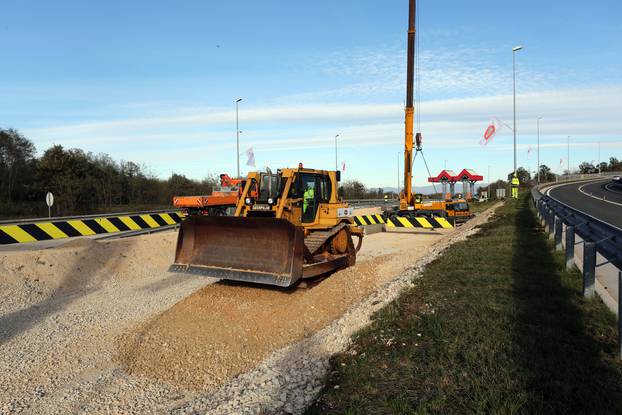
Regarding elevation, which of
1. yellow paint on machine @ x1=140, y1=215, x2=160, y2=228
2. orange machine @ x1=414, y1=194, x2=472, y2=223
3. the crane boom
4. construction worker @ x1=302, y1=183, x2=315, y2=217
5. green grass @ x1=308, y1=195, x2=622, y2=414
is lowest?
green grass @ x1=308, y1=195, x2=622, y2=414

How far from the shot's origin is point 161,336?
7.03m

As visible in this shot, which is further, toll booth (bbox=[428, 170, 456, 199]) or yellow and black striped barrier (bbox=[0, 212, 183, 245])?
toll booth (bbox=[428, 170, 456, 199])

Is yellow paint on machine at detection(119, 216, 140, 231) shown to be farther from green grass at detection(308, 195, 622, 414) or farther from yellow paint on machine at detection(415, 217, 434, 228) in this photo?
yellow paint on machine at detection(415, 217, 434, 228)

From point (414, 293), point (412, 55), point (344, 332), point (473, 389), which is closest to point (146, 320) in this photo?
point (344, 332)

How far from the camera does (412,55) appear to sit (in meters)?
21.8

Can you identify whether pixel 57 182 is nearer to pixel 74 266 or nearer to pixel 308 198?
pixel 74 266

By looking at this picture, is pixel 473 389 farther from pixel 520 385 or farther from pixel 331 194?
pixel 331 194

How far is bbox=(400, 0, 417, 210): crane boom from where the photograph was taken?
21859 mm

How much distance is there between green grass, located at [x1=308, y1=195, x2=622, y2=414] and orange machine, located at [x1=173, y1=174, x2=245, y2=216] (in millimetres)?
16334

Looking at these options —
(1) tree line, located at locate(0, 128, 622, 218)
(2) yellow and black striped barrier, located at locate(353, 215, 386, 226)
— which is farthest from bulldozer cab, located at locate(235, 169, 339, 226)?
(1) tree line, located at locate(0, 128, 622, 218)

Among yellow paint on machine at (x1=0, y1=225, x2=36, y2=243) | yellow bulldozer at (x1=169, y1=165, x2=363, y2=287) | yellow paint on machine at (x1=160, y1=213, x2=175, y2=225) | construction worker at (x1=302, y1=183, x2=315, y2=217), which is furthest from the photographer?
yellow paint on machine at (x1=160, y1=213, x2=175, y2=225)

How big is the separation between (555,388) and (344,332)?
269cm

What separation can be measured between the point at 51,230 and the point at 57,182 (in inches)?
1372

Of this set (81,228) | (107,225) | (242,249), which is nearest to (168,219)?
(107,225)
